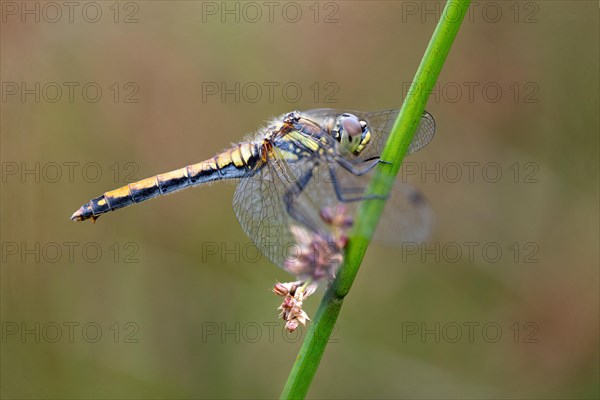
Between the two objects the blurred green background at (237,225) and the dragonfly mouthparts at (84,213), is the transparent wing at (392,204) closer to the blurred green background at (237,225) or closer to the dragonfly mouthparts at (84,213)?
the dragonfly mouthparts at (84,213)

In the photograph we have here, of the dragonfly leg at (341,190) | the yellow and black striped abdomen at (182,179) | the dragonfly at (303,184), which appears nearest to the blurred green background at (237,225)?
the yellow and black striped abdomen at (182,179)

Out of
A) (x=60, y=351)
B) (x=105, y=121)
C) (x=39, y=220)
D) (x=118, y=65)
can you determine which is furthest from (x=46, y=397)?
(x=118, y=65)

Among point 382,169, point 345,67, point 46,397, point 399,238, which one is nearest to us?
point 382,169

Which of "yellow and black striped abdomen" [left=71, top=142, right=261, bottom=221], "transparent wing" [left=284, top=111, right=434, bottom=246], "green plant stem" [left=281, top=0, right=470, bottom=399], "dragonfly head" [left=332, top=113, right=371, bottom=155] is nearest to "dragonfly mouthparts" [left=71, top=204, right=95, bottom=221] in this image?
"yellow and black striped abdomen" [left=71, top=142, right=261, bottom=221]

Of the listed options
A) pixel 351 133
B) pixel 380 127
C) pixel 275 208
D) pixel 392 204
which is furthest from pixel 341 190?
pixel 380 127

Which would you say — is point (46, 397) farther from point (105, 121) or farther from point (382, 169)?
point (382, 169)

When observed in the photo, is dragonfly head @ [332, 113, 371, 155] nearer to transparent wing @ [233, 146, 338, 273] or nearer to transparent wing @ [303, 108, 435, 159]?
transparent wing @ [303, 108, 435, 159]

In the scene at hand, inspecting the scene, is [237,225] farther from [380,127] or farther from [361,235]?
[361,235]
